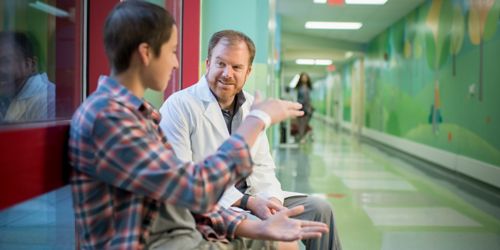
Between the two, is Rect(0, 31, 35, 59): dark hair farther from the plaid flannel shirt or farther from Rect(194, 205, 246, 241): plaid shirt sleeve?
Rect(194, 205, 246, 241): plaid shirt sleeve

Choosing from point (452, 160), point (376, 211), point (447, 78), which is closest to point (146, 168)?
point (376, 211)

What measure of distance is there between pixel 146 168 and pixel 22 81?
0.94 m

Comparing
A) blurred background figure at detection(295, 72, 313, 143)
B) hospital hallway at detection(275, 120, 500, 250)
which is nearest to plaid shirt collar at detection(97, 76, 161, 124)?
hospital hallway at detection(275, 120, 500, 250)

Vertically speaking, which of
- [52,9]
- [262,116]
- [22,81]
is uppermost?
[52,9]

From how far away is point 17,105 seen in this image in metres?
1.50

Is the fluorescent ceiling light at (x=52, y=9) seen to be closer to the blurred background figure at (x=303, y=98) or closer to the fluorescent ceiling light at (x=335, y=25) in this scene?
the blurred background figure at (x=303, y=98)

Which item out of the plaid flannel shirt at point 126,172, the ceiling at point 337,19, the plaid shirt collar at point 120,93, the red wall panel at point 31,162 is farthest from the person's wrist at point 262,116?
the ceiling at point 337,19

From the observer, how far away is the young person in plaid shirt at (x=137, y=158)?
1.00m

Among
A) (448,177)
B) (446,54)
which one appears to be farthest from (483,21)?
(448,177)

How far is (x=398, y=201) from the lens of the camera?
459 centimetres

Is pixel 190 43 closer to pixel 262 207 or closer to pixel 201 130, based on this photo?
pixel 201 130

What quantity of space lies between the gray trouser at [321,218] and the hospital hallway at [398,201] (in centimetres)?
139

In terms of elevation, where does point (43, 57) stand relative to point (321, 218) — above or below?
above

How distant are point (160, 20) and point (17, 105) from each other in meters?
0.70
